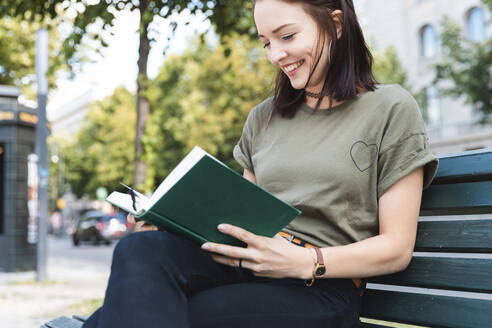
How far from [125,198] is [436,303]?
1.12m

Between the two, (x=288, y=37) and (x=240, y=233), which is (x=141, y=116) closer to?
(x=288, y=37)

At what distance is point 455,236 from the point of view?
1888 mm

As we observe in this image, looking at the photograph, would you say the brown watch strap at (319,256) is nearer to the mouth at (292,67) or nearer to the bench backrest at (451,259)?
the bench backrest at (451,259)

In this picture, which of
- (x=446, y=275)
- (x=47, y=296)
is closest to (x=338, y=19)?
(x=446, y=275)

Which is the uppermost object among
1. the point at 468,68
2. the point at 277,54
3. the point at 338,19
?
the point at 468,68

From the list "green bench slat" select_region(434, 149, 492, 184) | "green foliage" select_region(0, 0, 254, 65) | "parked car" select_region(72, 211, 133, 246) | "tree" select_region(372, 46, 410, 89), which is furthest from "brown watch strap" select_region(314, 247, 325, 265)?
"parked car" select_region(72, 211, 133, 246)

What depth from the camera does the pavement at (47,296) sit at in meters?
5.60

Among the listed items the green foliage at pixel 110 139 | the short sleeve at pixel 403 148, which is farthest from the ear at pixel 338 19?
the green foliage at pixel 110 139

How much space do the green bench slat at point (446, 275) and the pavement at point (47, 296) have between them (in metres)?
4.03

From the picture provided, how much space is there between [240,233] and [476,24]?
1035 inches

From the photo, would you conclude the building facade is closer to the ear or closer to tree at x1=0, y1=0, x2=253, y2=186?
tree at x1=0, y1=0, x2=253, y2=186

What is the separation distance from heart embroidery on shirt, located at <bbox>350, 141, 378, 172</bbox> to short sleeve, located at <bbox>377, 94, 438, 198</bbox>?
0.02m

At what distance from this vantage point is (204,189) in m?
1.56

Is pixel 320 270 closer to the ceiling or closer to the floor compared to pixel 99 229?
closer to the ceiling
